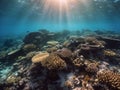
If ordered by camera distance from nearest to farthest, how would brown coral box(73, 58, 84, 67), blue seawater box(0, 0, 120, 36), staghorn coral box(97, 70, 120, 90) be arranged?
staghorn coral box(97, 70, 120, 90), brown coral box(73, 58, 84, 67), blue seawater box(0, 0, 120, 36)

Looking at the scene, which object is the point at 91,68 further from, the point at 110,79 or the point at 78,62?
the point at 110,79

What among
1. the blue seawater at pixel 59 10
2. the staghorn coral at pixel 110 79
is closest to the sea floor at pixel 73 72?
the staghorn coral at pixel 110 79

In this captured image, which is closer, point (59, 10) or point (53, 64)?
point (53, 64)

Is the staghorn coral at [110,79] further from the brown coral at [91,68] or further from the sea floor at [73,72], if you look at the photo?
the brown coral at [91,68]

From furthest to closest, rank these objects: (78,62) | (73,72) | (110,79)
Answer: (78,62) < (73,72) < (110,79)

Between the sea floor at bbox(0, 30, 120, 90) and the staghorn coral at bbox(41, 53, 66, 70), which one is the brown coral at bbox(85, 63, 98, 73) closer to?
the sea floor at bbox(0, 30, 120, 90)

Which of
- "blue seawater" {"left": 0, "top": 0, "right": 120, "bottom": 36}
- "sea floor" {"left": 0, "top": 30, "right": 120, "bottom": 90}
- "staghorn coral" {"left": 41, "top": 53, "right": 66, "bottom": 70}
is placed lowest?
"sea floor" {"left": 0, "top": 30, "right": 120, "bottom": 90}

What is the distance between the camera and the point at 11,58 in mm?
10914

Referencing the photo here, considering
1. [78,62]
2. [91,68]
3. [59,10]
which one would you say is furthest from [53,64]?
[59,10]

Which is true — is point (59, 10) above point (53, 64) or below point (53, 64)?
above

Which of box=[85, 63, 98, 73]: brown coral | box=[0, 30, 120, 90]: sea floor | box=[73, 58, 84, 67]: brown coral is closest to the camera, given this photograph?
box=[0, 30, 120, 90]: sea floor

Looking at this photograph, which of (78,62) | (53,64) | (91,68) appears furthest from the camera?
(78,62)

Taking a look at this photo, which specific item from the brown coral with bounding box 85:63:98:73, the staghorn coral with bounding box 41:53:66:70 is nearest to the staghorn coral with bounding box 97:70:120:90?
the brown coral with bounding box 85:63:98:73

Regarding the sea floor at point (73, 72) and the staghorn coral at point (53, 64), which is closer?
the sea floor at point (73, 72)
